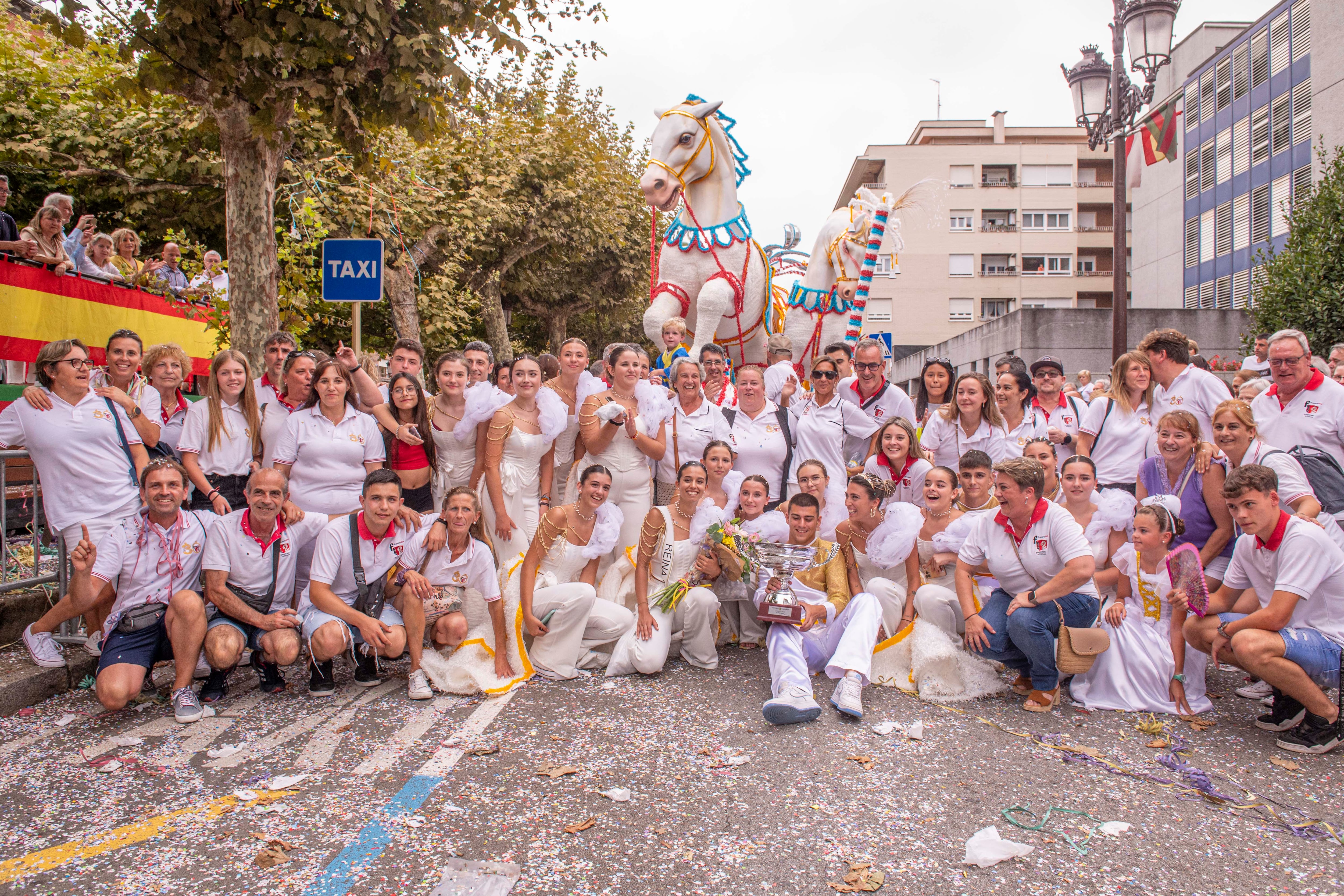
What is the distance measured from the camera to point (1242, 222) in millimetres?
31641

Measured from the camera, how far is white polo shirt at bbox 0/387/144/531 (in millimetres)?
4559

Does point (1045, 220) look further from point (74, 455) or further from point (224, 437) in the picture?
point (74, 455)

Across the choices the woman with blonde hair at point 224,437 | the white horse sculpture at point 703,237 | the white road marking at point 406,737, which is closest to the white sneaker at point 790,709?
the white road marking at point 406,737

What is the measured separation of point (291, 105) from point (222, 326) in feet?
11.7

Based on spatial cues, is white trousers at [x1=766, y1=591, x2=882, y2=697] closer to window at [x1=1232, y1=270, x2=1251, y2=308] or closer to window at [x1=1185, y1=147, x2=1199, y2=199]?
window at [x1=1232, y1=270, x2=1251, y2=308]

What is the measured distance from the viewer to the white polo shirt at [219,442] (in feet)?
16.4

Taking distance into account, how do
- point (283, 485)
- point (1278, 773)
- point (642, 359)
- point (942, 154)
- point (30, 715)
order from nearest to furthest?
point (1278, 773), point (30, 715), point (283, 485), point (642, 359), point (942, 154)

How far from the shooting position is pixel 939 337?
44.7 metres

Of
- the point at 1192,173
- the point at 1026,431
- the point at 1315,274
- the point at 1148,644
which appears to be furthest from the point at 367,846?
the point at 1192,173

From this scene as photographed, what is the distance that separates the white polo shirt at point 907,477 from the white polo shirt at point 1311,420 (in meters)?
1.78

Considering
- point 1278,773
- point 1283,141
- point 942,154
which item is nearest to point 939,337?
point 942,154

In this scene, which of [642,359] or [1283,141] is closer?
[642,359]

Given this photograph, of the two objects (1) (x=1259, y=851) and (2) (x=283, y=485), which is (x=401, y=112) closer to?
(2) (x=283, y=485)

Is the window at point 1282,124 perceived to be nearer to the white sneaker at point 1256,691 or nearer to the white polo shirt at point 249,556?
the white sneaker at point 1256,691
